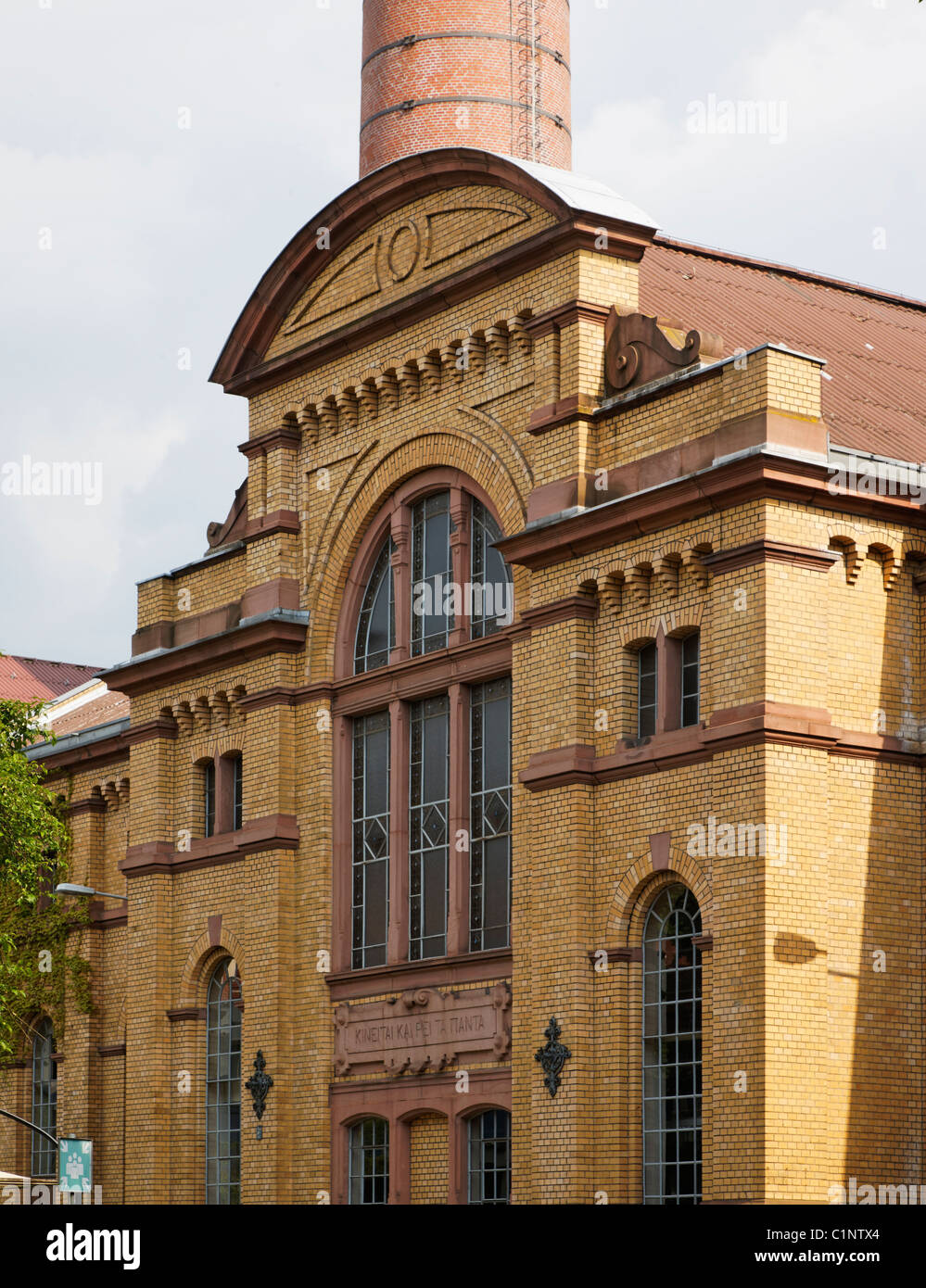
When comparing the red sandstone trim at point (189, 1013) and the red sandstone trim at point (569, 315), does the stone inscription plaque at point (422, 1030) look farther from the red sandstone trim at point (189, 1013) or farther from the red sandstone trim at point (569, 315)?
the red sandstone trim at point (569, 315)

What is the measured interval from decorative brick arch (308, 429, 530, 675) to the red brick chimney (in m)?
10.4

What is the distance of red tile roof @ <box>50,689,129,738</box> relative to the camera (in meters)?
46.7

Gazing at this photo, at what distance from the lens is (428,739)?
29109mm

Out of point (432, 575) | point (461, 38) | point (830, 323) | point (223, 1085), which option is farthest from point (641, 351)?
point (461, 38)

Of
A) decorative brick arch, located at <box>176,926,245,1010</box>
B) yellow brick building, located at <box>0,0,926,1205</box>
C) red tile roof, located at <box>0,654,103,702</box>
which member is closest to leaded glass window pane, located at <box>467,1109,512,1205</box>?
yellow brick building, located at <box>0,0,926,1205</box>

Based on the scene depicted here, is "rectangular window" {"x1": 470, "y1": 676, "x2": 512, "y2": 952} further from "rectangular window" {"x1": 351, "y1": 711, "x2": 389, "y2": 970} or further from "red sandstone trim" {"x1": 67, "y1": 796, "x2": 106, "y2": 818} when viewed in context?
"red sandstone trim" {"x1": 67, "y1": 796, "x2": 106, "y2": 818}

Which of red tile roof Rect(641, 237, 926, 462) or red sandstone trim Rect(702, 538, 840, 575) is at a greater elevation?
red tile roof Rect(641, 237, 926, 462)

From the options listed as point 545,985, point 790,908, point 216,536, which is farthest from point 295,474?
point 790,908

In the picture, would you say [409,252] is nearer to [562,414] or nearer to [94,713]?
[562,414]

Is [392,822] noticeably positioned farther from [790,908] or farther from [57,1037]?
[57,1037]

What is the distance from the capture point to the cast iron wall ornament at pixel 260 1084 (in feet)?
98.9

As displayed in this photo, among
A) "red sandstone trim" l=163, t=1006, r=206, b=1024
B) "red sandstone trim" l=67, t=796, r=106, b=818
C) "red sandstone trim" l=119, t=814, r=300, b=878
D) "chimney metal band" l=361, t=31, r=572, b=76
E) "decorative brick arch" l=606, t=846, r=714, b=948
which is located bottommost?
"red sandstone trim" l=163, t=1006, r=206, b=1024

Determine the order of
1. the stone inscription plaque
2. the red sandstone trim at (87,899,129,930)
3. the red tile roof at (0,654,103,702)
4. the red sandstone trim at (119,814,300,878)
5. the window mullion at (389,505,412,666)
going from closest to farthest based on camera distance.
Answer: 1. the stone inscription plaque
2. the window mullion at (389,505,412,666)
3. the red sandstone trim at (119,814,300,878)
4. the red sandstone trim at (87,899,129,930)
5. the red tile roof at (0,654,103,702)

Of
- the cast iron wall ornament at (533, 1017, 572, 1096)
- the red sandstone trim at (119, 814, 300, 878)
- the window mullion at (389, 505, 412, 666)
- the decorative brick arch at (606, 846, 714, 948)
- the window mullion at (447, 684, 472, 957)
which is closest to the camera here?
the decorative brick arch at (606, 846, 714, 948)
